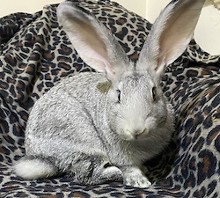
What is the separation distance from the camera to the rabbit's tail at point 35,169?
1282mm

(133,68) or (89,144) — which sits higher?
(133,68)

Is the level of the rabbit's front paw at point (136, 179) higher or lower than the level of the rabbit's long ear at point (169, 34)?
lower

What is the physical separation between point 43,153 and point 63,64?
0.49 m

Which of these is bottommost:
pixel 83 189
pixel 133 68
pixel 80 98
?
pixel 83 189

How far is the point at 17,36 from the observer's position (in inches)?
72.5

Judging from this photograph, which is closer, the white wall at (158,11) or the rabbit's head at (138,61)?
the rabbit's head at (138,61)

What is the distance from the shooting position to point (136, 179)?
1192 millimetres

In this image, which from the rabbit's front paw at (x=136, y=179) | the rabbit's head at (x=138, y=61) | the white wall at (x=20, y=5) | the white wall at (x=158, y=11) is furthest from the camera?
the white wall at (x=20, y=5)

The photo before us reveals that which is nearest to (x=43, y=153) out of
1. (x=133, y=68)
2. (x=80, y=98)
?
(x=80, y=98)

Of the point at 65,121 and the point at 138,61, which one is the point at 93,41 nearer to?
the point at 138,61

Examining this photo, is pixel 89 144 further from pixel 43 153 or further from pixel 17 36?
pixel 17 36

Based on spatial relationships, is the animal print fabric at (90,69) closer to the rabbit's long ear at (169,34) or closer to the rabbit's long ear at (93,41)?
the rabbit's long ear at (93,41)

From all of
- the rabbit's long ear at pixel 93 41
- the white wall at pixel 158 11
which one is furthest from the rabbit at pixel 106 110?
the white wall at pixel 158 11

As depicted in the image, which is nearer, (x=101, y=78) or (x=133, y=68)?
(x=133, y=68)
